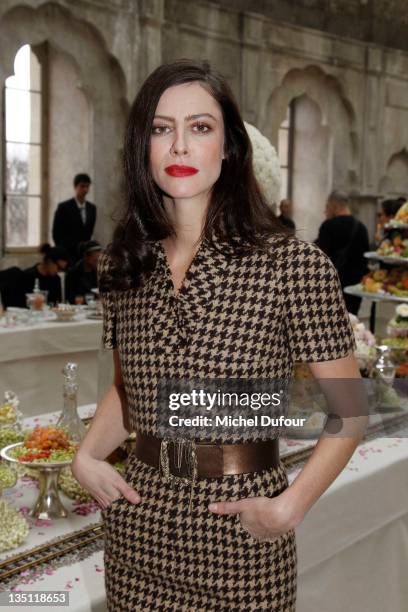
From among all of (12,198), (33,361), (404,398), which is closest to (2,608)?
(404,398)

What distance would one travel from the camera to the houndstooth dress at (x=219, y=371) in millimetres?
1258

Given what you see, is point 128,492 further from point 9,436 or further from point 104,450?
point 9,436

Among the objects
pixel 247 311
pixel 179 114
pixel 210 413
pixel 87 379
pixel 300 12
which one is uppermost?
pixel 300 12

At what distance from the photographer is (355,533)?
236 centimetres

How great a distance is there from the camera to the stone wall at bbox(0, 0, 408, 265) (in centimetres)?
888

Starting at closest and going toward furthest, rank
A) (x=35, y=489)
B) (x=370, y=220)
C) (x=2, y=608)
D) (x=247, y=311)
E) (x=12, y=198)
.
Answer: (x=247, y=311)
(x=2, y=608)
(x=35, y=489)
(x=12, y=198)
(x=370, y=220)

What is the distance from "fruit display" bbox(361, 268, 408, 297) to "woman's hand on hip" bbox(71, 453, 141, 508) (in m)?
3.74

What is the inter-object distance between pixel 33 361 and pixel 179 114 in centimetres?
359

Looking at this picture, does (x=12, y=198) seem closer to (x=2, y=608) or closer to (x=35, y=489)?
(x=35, y=489)

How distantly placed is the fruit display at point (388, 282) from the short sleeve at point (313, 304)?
379 cm

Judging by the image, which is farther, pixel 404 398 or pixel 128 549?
pixel 404 398

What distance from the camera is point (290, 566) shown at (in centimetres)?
134

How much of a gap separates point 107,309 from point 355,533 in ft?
3.99

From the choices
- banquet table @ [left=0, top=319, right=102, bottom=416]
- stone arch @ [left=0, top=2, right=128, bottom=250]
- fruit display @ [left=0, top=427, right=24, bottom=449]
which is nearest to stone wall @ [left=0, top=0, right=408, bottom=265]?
stone arch @ [left=0, top=2, right=128, bottom=250]
